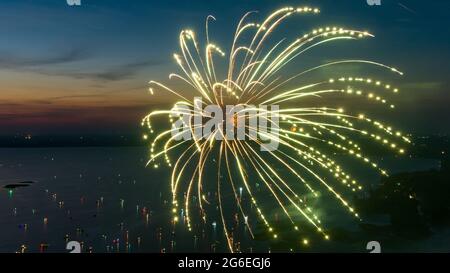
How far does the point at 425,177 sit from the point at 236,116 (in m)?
42.2

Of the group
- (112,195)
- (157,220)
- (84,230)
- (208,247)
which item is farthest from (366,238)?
(112,195)

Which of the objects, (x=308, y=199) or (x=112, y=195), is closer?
(x=308, y=199)

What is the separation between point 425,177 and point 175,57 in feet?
141

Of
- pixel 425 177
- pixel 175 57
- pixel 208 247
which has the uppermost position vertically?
pixel 175 57

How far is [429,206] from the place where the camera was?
149 ft

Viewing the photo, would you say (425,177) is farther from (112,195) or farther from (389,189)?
(112,195)

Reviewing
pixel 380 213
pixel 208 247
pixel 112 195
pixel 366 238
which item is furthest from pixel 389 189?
pixel 112 195

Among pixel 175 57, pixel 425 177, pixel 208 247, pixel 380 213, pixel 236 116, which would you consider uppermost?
pixel 175 57
